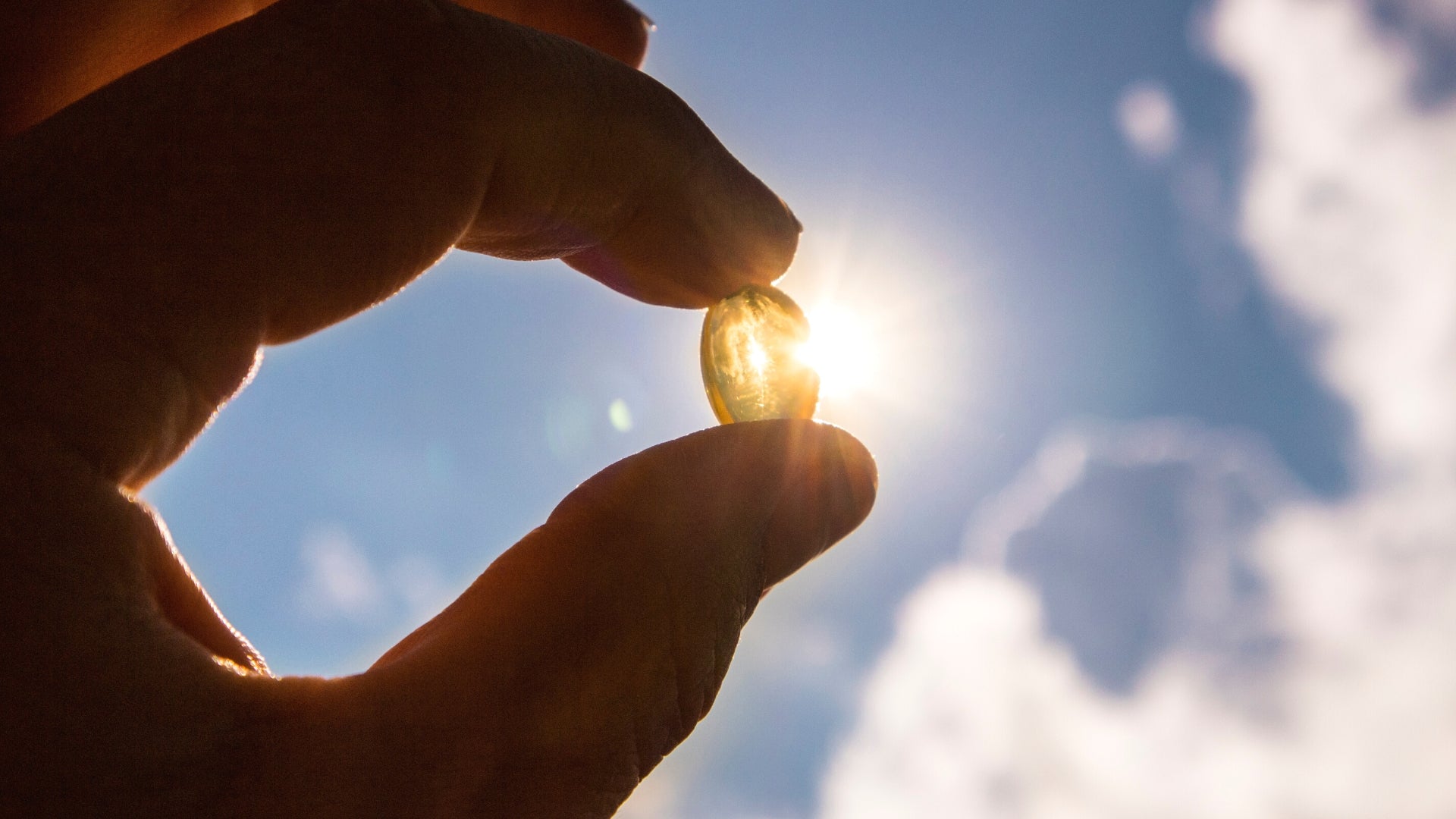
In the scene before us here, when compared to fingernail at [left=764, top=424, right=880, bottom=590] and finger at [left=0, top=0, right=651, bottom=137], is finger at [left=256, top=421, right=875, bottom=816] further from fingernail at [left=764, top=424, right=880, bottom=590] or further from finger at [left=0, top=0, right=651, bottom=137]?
finger at [left=0, top=0, right=651, bottom=137]

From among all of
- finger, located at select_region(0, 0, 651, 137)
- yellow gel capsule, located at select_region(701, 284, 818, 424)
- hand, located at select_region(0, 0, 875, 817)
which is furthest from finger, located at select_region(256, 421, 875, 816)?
finger, located at select_region(0, 0, 651, 137)

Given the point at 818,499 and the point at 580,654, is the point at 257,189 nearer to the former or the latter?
the point at 580,654

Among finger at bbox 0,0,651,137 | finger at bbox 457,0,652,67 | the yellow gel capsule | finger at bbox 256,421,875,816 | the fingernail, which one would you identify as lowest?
finger at bbox 256,421,875,816

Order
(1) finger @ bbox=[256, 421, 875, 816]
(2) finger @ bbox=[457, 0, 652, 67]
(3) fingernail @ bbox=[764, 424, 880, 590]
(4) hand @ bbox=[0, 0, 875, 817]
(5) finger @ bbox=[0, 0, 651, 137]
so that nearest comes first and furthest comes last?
(4) hand @ bbox=[0, 0, 875, 817]
(1) finger @ bbox=[256, 421, 875, 816]
(5) finger @ bbox=[0, 0, 651, 137]
(3) fingernail @ bbox=[764, 424, 880, 590]
(2) finger @ bbox=[457, 0, 652, 67]

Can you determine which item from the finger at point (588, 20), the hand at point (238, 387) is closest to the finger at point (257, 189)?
the hand at point (238, 387)

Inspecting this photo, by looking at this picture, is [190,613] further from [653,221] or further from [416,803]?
[653,221]

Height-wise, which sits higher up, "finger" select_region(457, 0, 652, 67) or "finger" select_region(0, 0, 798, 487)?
"finger" select_region(457, 0, 652, 67)

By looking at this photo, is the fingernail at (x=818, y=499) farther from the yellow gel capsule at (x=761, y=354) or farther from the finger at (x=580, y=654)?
the yellow gel capsule at (x=761, y=354)
